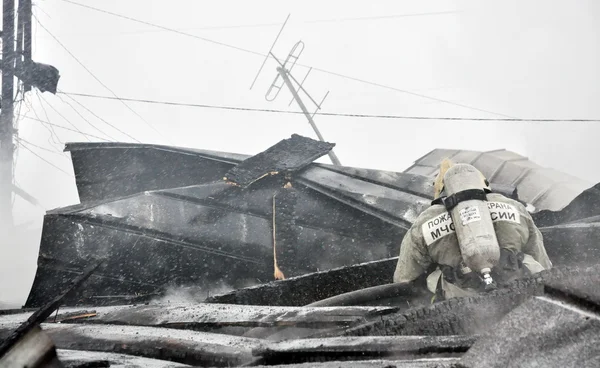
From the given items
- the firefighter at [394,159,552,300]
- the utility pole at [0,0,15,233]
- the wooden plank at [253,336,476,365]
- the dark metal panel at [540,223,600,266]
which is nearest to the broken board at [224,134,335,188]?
the firefighter at [394,159,552,300]

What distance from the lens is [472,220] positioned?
287 centimetres

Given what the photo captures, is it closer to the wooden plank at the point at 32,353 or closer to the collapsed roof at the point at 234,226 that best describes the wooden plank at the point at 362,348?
the wooden plank at the point at 32,353

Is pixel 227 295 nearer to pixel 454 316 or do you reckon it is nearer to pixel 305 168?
pixel 454 316

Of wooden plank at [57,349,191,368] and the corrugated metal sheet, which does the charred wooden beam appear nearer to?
wooden plank at [57,349,191,368]

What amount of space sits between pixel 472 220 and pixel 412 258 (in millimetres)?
870

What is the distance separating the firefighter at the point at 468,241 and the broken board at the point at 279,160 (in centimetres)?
345

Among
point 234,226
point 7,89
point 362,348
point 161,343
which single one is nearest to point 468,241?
point 362,348

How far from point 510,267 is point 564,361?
1.89 meters

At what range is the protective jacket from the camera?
10.4ft

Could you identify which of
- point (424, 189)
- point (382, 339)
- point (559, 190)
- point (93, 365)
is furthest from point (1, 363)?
point (559, 190)

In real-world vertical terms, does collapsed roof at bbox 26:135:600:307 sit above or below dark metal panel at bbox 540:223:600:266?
above

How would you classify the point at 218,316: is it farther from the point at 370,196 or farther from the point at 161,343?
the point at 370,196

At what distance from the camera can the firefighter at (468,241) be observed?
9.22ft

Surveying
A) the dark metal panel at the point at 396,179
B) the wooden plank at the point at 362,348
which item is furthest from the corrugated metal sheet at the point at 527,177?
the wooden plank at the point at 362,348
